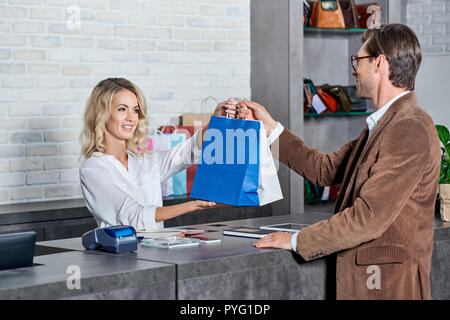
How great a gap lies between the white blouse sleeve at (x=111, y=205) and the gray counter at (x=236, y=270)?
1.02ft

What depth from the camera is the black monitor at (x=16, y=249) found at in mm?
2119

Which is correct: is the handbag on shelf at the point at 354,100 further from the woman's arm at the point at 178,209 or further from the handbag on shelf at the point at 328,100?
the woman's arm at the point at 178,209

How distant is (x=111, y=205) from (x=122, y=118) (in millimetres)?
447

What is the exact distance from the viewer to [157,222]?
10.5ft

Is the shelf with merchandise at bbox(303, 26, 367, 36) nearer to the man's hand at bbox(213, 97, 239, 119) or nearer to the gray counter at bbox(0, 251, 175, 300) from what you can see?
the man's hand at bbox(213, 97, 239, 119)

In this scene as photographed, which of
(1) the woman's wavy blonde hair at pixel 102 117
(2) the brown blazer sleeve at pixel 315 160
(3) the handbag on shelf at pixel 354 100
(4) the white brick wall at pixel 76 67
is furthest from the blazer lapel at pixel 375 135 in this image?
(3) the handbag on shelf at pixel 354 100

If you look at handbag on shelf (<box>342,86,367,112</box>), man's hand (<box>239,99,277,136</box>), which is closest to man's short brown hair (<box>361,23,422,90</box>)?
man's hand (<box>239,99,277,136</box>)

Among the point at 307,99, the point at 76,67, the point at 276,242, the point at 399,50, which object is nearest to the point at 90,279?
the point at 276,242

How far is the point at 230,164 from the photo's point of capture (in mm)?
→ 2746

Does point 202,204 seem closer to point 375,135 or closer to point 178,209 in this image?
point 178,209

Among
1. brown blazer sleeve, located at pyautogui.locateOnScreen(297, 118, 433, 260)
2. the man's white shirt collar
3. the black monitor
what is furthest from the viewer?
the man's white shirt collar

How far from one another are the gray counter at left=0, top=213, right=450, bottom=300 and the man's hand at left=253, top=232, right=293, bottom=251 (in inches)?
0.9

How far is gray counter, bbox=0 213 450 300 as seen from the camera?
7.51 ft
